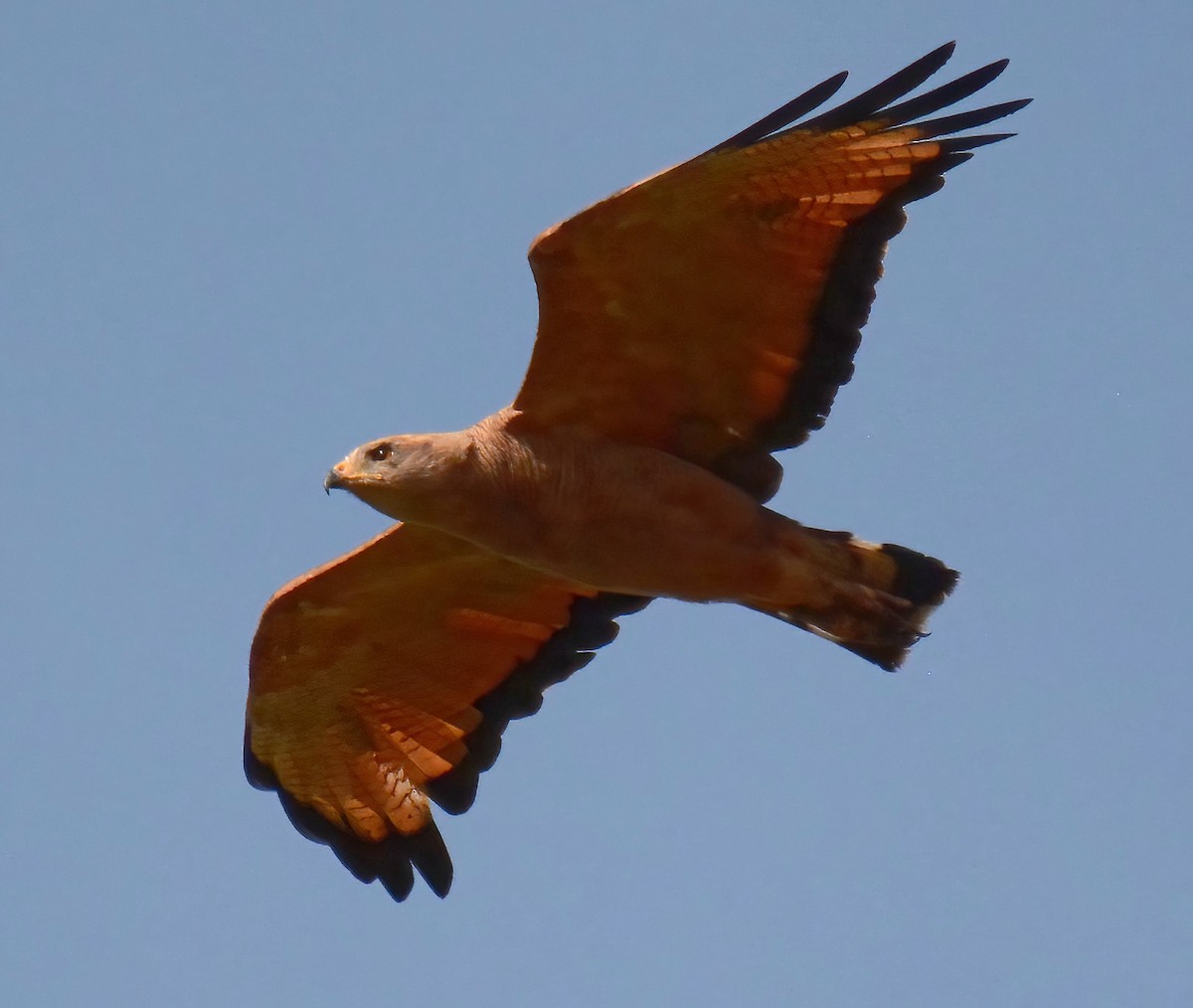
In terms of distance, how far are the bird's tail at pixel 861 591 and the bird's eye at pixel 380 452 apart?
78.5 inches

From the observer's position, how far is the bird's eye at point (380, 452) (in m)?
8.20

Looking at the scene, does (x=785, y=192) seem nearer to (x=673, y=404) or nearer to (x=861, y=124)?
(x=861, y=124)

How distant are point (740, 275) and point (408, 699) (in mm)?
3174

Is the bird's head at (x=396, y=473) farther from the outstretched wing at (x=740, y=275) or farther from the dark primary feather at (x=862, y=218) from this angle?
the dark primary feather at (x=862, y=218)

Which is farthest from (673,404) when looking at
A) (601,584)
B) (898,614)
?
(898,614)

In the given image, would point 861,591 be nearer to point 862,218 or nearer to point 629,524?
point 629,524

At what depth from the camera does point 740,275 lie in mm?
8477

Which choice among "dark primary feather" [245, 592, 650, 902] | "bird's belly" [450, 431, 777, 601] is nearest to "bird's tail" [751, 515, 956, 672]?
"bird's belly" [450, 431, 777, 601]

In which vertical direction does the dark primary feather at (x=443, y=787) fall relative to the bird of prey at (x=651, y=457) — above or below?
below

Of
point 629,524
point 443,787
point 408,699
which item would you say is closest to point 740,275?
point 629,524

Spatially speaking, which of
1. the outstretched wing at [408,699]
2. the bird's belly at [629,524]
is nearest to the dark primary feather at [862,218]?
the bird's belly at [629,524]

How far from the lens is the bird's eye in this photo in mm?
8203

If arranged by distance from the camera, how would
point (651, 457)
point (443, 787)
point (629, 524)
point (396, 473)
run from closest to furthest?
point (396, 473) < point (629, 524) < point (651, 457) < point (443, 787)

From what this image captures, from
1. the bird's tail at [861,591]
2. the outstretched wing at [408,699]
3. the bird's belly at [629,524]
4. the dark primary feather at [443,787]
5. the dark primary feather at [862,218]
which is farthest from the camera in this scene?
the dark primary feather at [443,787]
